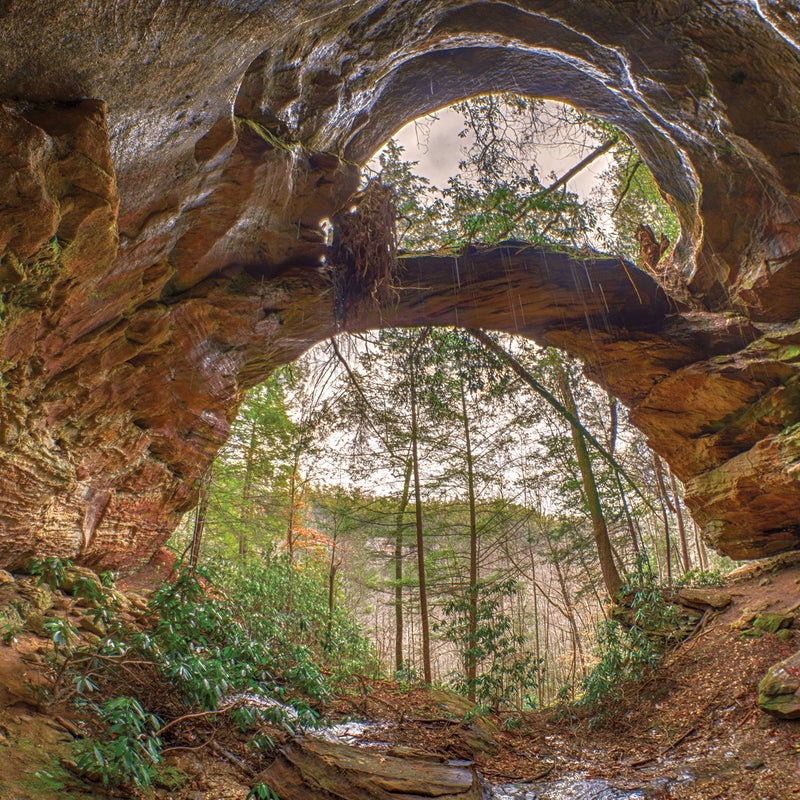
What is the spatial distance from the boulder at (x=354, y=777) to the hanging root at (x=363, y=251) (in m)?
5.18

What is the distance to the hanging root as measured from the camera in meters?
6.63

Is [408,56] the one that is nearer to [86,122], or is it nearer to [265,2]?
[265,2]

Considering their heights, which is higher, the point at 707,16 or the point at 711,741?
the point at 707,16

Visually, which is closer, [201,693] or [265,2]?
[265,2]

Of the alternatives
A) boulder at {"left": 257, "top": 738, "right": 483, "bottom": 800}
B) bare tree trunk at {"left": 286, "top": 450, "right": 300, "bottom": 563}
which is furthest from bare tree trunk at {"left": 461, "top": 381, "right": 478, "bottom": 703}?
boulder at {"left": 257, "top": 738, "right": 483, "bottom": 800}

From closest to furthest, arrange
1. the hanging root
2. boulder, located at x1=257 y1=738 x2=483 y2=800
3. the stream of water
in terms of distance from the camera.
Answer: boulder, located at x1=257 y1=738 x2=483 y2=800, the stream of water, the hanging root

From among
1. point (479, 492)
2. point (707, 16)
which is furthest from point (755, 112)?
point (479, 492)

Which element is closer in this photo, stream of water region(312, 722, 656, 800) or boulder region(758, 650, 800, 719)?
stream of water region(312, 722, 656, 800)

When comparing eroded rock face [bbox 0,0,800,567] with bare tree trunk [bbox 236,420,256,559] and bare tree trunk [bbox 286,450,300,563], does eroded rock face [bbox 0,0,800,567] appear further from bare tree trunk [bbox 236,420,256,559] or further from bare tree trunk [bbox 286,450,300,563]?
bare tree trunk [bbox 286,450,300,563]

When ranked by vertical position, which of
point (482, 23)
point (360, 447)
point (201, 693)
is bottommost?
point (201, 693)

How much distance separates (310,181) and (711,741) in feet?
25.8

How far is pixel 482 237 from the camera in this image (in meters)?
7.98

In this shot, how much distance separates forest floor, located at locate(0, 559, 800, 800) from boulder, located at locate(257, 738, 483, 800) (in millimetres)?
339

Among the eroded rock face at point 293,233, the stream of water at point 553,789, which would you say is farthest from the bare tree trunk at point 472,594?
the stream of water at point 553,789
